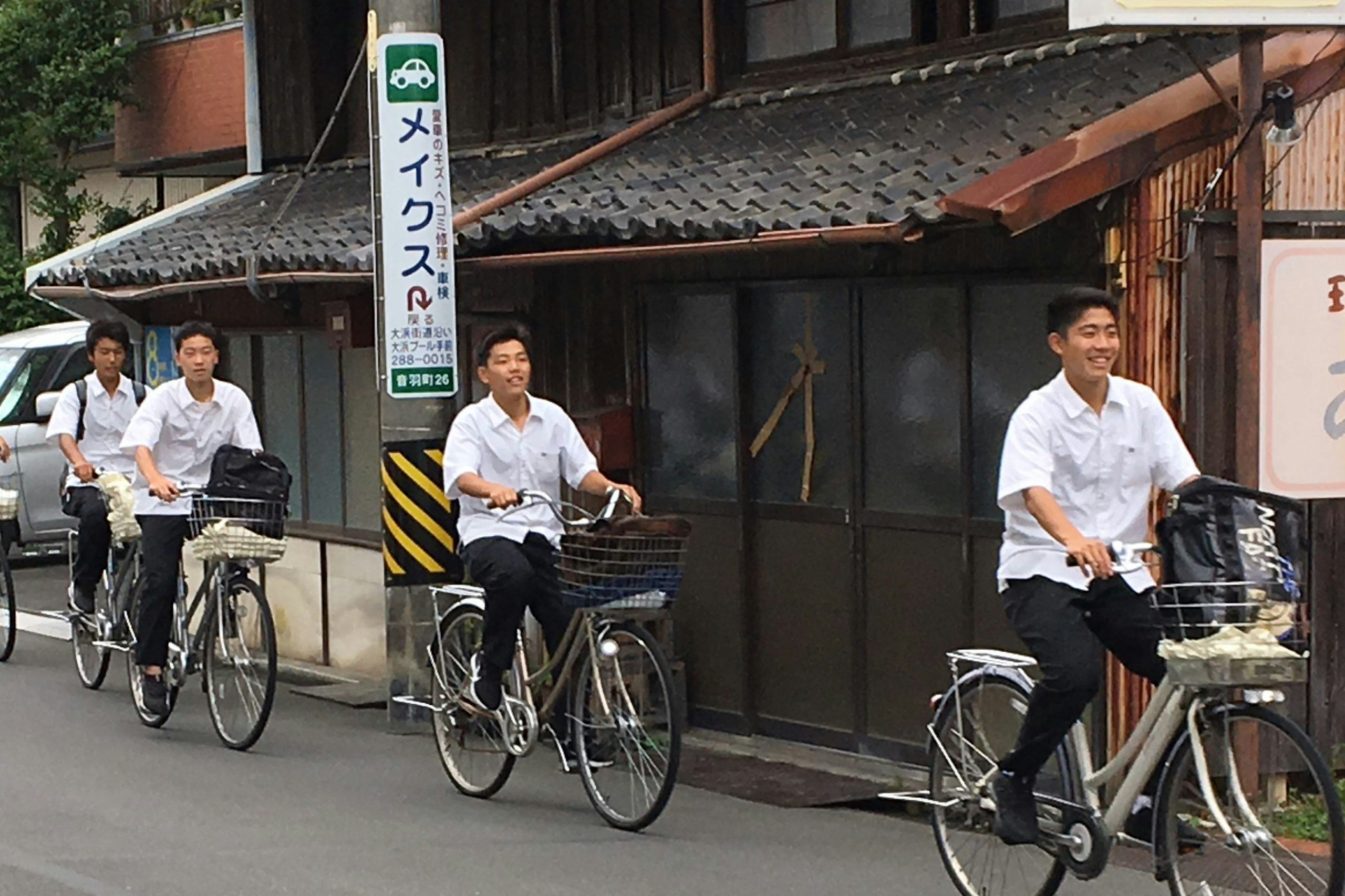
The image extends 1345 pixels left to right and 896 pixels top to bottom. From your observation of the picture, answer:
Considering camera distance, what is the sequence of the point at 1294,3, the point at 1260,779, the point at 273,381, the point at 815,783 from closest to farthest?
the point at 1260,779
the point at 1294,3
the point at 815,783
the point at 273,381

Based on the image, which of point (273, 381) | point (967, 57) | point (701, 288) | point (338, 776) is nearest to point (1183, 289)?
point (967, 57)

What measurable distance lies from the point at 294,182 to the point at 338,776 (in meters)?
7.21

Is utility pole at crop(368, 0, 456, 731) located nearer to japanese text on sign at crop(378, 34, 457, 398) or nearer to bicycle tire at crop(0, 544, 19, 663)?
japanese text on sign at crop(378, 34, 457, 398)

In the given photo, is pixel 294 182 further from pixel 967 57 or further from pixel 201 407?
pixel 967 57

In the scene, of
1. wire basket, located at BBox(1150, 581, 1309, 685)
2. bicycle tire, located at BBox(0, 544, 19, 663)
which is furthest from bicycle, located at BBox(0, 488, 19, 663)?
wire basket, located at BBox(1150, 581, 1309, 685)

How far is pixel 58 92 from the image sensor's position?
20656 millimetres

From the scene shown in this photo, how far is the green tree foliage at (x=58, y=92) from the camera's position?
20094mm

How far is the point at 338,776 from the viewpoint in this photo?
32.4 ft

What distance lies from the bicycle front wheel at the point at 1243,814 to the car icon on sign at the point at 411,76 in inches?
240

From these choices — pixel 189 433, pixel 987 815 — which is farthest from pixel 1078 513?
pixel 189 433

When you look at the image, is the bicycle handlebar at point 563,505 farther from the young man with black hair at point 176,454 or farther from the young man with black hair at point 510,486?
the young man with black hair at point 176,454

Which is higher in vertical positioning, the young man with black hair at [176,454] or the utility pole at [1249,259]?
the utility pole at [1249,259]

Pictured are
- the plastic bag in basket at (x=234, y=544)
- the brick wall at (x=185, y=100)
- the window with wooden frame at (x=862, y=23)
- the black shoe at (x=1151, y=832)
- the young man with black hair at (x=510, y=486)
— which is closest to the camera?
the black shoe at (x=1151, y=832)

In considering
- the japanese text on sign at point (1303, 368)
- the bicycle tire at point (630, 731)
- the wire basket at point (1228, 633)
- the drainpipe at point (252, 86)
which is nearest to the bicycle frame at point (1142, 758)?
the wire basket at point (1228, 633)
